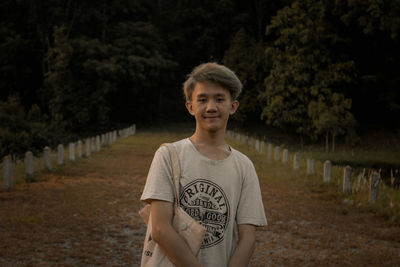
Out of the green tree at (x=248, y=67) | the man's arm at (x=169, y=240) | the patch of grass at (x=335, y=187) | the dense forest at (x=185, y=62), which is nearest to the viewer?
the man's arm at (x=169, y=240)

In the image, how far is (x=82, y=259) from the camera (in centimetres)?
629

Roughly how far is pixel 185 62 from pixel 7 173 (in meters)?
48.3

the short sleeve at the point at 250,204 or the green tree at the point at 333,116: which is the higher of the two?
the short sleeve at the point at 250,204

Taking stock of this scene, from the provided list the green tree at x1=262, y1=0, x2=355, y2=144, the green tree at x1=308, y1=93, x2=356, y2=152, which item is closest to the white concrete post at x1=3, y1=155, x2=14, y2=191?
the green tree at x1=308, y1=93, x2=356, y2=152

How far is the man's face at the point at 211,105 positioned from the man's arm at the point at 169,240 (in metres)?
0.58

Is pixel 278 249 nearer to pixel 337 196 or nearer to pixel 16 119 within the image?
pixel 337 196

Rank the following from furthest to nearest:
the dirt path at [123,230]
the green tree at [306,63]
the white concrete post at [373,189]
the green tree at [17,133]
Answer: the green tree at [306,63]
the green tree at [17,133]
the white concrete post at [373,189]
the dirt path at [123,230]

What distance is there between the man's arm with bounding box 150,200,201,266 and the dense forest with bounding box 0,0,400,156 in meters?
20.5

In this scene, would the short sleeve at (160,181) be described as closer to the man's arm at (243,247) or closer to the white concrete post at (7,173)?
the man's arm at (243,247)

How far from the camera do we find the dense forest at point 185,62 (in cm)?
2538

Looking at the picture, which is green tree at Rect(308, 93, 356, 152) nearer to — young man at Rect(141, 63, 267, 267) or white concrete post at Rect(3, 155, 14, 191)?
white concrete post at Rect(3, 155, 14, 191)

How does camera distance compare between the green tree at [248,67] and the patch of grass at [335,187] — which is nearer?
the patch of grass at [335,187]

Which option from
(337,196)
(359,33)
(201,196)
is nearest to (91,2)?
(359,33)

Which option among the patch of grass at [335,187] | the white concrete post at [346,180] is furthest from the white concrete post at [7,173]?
the white concrete post at [346,180]
